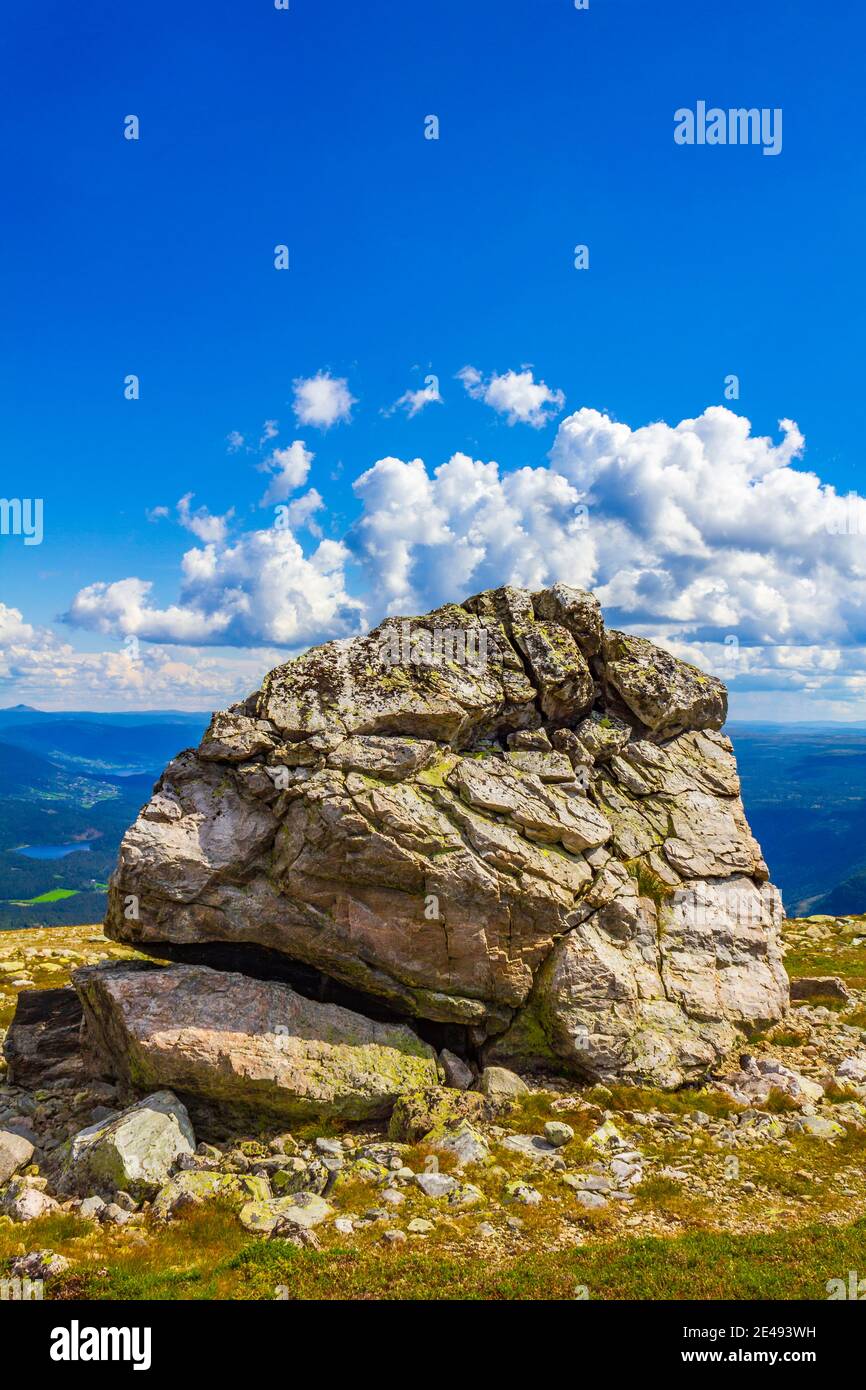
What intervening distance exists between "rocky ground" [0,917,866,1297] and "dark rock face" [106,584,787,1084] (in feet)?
7.14

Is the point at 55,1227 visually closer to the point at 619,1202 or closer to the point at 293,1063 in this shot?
the point at 293,1063

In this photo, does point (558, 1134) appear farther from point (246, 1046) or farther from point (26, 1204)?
point (26, 1204)

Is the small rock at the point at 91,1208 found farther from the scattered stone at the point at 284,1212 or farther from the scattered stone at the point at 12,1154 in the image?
the scattered stone at the point at 12,1154

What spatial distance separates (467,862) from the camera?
23953 millimetres

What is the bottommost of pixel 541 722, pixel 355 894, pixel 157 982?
pixel 157 982

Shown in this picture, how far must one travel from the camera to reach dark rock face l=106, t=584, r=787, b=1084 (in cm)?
→ 2395

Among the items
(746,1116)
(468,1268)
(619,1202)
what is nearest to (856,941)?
(746,1116)

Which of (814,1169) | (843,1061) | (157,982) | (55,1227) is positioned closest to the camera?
(55,1227)

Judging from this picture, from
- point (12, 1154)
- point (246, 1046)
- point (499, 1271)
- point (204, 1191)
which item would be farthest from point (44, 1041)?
point (499, 1271)

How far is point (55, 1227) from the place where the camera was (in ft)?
52.5

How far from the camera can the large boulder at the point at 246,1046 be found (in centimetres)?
2127

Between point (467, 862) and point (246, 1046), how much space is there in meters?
8.71

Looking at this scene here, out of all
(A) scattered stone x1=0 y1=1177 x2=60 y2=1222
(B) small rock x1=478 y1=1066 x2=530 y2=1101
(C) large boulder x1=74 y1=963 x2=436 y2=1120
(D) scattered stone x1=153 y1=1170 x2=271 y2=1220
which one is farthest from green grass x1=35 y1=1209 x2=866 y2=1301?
(B) small rock x1=478 y1=1066 x2=530 y2=1101
